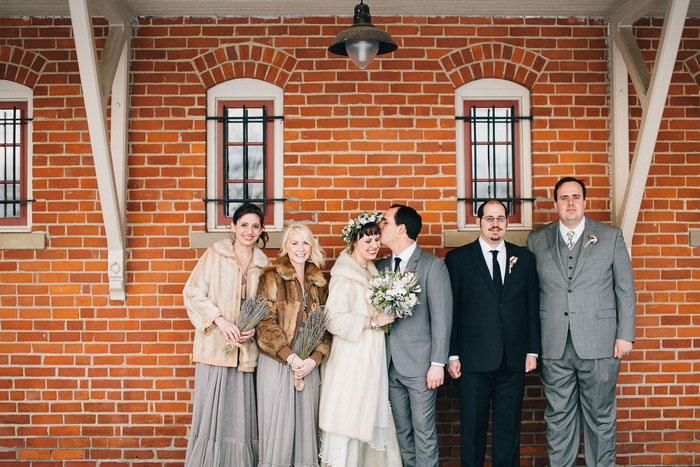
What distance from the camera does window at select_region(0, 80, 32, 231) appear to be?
4.83 metres

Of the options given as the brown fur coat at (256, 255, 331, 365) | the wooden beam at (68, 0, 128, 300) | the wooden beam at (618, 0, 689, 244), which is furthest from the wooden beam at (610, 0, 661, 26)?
the wooden beam at (68, 0, 128, 300)

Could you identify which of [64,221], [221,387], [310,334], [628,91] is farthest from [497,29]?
[64,221]

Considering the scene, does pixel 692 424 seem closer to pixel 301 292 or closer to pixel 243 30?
pixel 301 292

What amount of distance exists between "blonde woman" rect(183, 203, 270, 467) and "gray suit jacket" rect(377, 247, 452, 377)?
1.04 meters

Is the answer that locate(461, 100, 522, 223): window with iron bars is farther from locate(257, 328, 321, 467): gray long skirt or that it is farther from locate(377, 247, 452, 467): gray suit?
locate(257, 328, 321, 467): gray long skirt

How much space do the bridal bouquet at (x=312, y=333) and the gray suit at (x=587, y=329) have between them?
5.24 ft

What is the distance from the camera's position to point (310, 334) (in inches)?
153

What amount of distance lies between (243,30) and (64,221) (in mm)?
2200

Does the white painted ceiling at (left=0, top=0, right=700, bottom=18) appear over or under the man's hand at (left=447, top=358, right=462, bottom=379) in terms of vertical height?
Answer: over

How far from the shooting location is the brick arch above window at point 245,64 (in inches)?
190

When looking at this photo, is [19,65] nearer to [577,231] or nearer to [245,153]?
[245,153]

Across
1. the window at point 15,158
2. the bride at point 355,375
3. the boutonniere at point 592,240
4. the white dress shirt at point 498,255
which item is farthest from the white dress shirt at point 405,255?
the window at point 15,158

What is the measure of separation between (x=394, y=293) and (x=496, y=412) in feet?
4.05

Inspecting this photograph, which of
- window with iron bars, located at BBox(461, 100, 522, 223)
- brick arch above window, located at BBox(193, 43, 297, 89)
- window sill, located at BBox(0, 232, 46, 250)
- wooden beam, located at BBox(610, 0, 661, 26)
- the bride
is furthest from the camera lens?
window with iron bars, located at BBox(461, 100, 522, 223)
